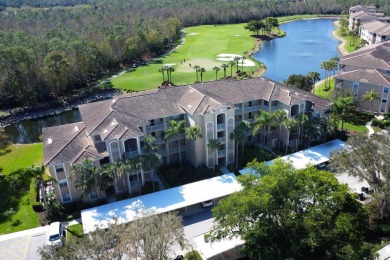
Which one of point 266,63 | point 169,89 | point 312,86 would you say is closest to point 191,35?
point 266,63

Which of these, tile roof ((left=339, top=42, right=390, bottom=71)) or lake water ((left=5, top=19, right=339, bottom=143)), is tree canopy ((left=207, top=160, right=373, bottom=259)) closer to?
tile roof ((left=339, top=42, right=390, bottom=71))

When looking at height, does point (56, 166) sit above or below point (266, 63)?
above

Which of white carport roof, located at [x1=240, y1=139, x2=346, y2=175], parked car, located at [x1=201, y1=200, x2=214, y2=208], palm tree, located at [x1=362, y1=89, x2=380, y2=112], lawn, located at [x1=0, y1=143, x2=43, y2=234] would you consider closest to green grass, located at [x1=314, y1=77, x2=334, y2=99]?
palm tree, located at [x1=362, y1=89, x2=380, y2=112]

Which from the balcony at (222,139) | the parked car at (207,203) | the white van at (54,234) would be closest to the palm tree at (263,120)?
the balcony at (222,139)

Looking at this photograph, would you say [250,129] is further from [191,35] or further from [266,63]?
[191,35]

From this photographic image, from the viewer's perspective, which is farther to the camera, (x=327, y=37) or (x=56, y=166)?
(x=327, y=37)

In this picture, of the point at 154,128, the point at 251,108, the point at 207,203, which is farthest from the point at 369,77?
the point at 207,203

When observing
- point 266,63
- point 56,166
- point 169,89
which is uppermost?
point 169,89
